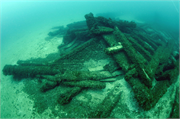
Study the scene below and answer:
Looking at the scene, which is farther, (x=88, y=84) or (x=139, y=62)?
(x=139, y=62)

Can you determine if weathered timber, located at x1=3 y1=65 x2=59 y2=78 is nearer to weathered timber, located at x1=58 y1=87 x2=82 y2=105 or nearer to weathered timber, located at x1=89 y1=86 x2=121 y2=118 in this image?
weathered timber, located at x1=58 y1=87 x2=82 y2=105

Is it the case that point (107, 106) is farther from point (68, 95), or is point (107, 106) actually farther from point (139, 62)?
point (139, 62)

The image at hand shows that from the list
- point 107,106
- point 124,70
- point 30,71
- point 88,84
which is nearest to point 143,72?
point 124,70

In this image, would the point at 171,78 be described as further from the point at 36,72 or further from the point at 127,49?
the point at 36,72

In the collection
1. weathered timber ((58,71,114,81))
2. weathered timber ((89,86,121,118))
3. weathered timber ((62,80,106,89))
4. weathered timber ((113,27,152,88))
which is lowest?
weathered timber ((89,86,121,118))

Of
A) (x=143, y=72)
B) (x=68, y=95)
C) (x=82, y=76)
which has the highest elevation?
(x=143, y=72)

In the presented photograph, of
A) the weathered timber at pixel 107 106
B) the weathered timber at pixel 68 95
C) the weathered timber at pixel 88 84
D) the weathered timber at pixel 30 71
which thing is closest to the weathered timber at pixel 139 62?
the weathered timber at pixel 107 106

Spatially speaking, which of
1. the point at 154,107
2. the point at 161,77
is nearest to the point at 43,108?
the point at 154,107

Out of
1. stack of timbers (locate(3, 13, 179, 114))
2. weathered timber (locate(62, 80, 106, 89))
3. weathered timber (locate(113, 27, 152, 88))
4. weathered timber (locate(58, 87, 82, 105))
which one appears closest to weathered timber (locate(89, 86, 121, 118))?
stack of timbers (locate(3, 13, 179, 114))

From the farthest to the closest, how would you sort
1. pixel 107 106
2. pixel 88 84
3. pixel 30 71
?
pixel 30 71 < pixel 88 84 < pixel 107 106

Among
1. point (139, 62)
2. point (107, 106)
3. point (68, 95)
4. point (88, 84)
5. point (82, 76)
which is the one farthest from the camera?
point (82, 76)

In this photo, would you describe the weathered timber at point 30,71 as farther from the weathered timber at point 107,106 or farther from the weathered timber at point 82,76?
the weathered timber at point 107,106

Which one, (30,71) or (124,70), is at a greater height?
(124,70)

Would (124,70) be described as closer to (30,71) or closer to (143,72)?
(143,72)
